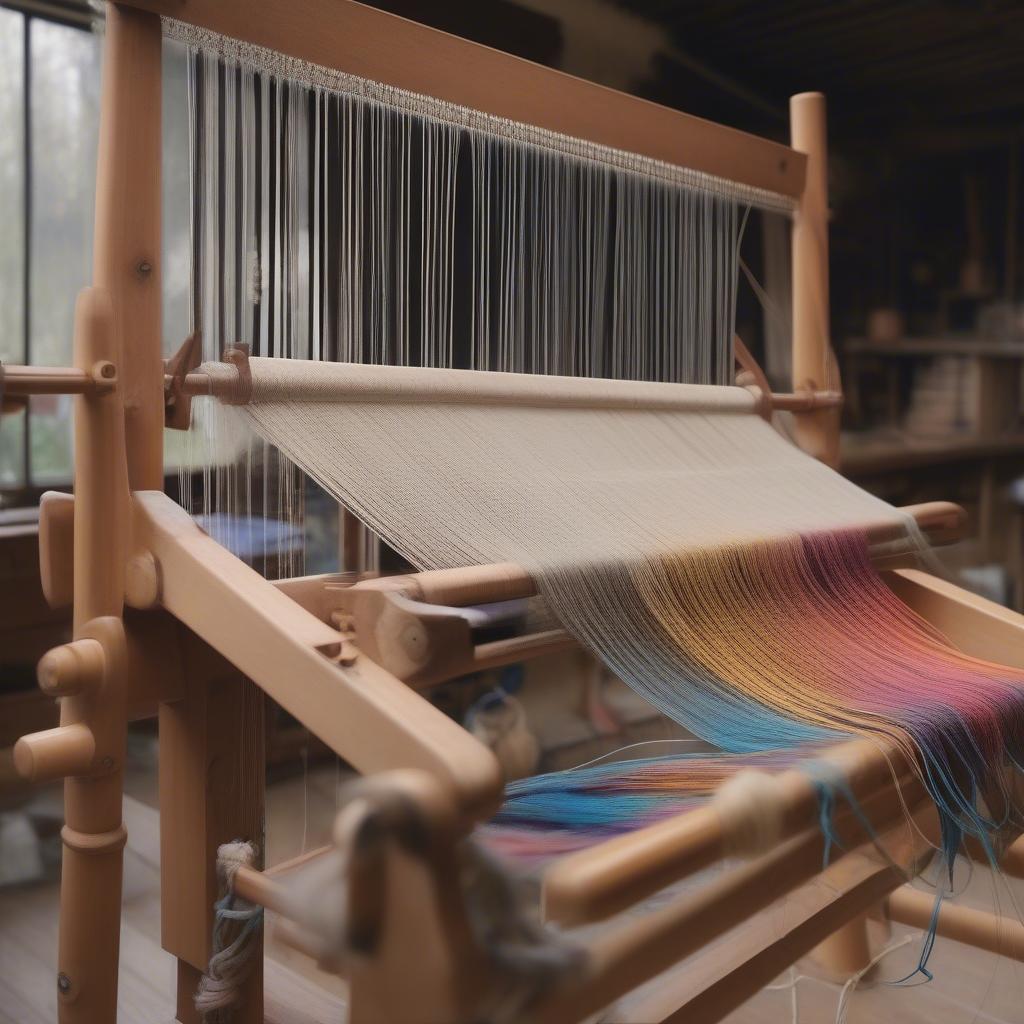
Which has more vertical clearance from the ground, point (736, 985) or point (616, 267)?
point (616, 267)

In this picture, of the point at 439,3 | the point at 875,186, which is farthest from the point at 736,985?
the point at 875,186

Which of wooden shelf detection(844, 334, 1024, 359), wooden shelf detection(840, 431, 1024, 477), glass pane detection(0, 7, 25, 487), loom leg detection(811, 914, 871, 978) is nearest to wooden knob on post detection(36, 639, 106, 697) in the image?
loom leg detection(811, 914, 871, 978)

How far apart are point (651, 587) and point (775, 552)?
212 millimetres

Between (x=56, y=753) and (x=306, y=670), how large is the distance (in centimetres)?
31

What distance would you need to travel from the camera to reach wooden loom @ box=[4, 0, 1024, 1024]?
2.15 feet

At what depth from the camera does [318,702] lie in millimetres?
829

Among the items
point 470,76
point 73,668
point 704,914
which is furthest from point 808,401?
point 73,668

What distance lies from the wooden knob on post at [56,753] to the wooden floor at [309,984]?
0.45 meters

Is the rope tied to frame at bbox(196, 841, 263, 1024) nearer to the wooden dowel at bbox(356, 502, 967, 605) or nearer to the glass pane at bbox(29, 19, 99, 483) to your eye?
the wooden dowel at bbox(356, 502, 967, 605)

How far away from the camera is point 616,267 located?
5.00ft

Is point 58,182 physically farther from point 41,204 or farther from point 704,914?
point 704,914

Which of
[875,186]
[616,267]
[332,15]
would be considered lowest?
[616,267]

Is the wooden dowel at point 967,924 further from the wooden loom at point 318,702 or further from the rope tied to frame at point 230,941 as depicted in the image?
the rope tied to frame at point 230,941

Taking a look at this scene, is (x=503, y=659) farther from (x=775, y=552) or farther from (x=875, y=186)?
(x=875, y=186)
